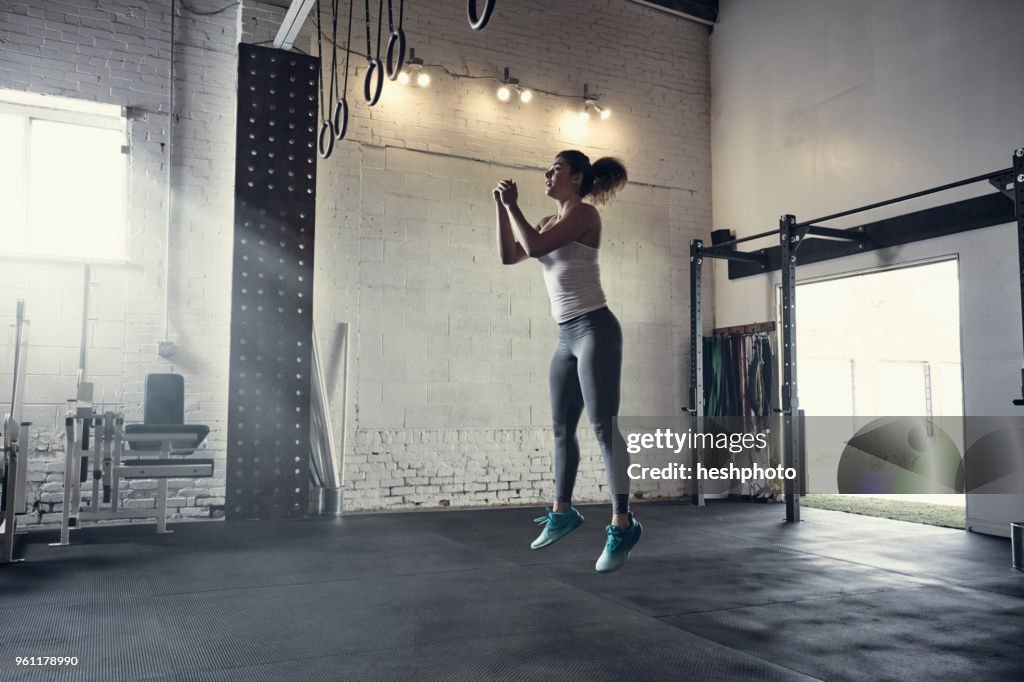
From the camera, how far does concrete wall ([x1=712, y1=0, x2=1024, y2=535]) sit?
552 centimetres

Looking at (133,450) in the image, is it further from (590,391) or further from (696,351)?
(696,351)

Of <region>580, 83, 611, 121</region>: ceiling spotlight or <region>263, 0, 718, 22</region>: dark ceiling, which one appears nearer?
<region>580, 83, 611, 121</region>: ceiling spotlight

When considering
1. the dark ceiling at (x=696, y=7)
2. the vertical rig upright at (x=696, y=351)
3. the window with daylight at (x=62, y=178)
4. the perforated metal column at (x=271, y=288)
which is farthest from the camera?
the dark ceiling at (x=696, y=7)

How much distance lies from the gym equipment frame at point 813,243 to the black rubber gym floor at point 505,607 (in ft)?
3.47

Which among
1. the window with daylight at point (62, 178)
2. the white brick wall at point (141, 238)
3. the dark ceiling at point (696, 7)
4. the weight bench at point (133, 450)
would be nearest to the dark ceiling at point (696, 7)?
the dark ceiling at point (696, 7)

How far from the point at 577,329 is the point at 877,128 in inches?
197

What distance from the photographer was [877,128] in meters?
6.51

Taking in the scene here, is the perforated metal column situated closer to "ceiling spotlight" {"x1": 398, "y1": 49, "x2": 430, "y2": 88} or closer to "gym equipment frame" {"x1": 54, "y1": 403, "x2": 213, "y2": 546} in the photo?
"gym equipment frame" {"x1": 54, "y1": 403, "x2": 213, "y2": 546}

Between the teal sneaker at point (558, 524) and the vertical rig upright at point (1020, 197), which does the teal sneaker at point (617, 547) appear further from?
the vertical rig upright at point (1020, 197)

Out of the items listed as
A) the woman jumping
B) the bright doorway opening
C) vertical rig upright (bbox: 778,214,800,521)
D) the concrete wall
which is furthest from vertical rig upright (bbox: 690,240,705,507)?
the woman jumping

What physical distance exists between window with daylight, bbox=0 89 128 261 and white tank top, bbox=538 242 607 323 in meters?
4.30

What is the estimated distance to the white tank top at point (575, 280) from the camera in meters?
2.76

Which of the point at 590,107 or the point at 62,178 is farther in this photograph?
the point at 590,107

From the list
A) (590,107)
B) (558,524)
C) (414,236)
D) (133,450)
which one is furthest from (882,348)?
(133,450)
